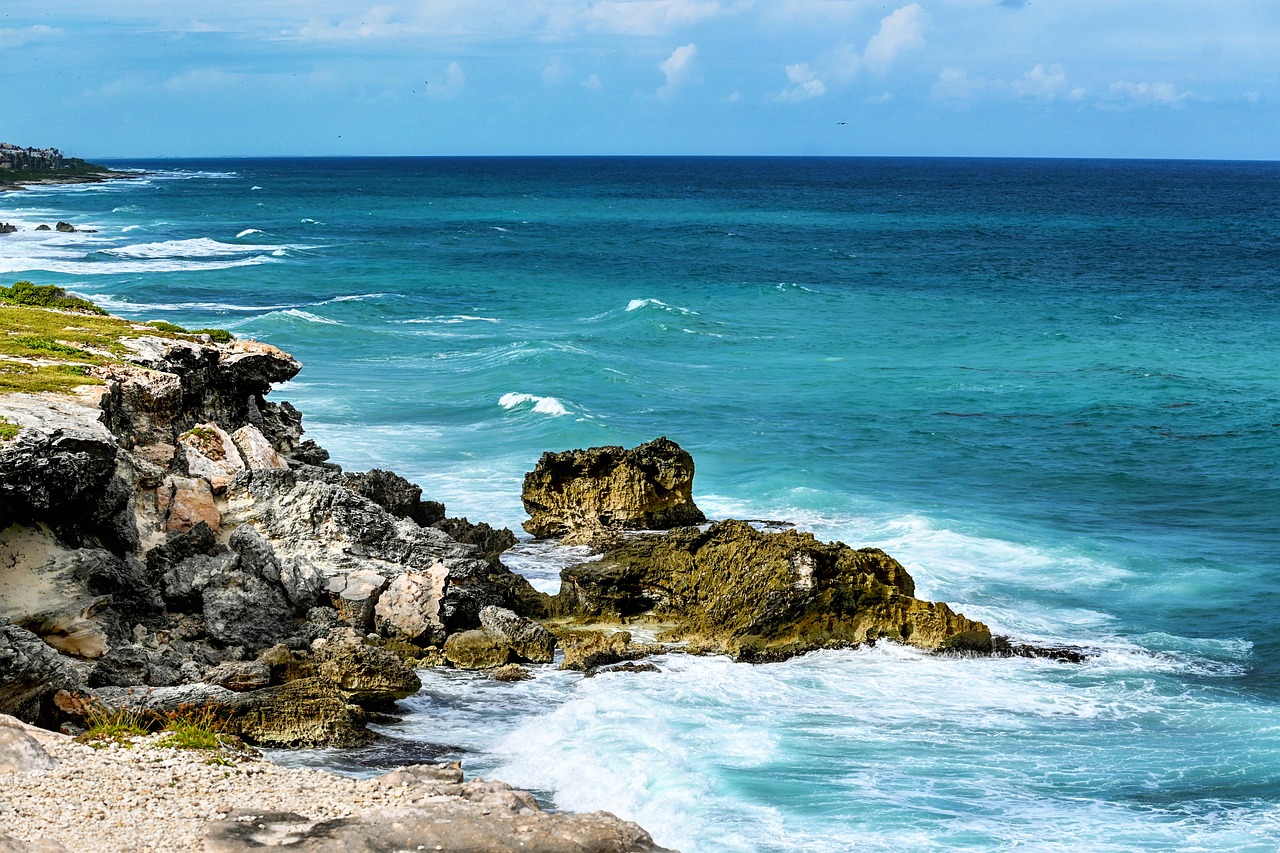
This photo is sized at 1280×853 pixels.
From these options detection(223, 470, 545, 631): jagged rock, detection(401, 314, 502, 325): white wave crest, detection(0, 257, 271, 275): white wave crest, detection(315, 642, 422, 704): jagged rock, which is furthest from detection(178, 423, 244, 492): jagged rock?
detection(0, 257, 271, 275): white wave crest

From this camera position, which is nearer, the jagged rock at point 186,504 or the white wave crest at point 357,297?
the jagged rock at point 186,504

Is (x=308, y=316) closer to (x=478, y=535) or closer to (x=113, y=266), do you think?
(x=113, y=266)

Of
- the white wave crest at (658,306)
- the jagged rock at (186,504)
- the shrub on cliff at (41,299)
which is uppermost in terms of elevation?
the shrub on cliff at (41,299)

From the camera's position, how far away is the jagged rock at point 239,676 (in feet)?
54.7

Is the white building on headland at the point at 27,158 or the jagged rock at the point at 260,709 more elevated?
the white building on headland at the point at 27,158

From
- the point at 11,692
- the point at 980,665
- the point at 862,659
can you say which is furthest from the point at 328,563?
the point at 980,665

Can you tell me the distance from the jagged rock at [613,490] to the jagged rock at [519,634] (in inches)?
266

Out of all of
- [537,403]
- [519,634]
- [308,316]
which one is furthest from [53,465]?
[308,316]

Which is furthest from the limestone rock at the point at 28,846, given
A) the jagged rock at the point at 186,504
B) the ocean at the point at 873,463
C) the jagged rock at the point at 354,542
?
the jagged rock at the point at 186,504

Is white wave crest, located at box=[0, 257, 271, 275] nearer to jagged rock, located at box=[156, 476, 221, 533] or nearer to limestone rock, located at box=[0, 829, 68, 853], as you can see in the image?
jagged rock, located at box=[156, 476, 221, 533]

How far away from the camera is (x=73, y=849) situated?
10836 millimetres

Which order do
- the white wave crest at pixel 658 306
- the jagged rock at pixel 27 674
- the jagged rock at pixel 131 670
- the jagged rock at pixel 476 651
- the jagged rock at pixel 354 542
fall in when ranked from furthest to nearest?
1. the white wave crest at pixel 658 306
2. the jagged rock at pixel 354 542
3. the jagged rock at pixel 476 651
4. the jagged rock at pixel 131 670
5. the jagged rock at pixel 27 674

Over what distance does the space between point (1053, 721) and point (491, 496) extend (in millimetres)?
15346

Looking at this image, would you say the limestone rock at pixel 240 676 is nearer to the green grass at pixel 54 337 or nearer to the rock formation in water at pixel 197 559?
the rock formation in water at pixel 197 559
